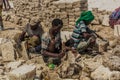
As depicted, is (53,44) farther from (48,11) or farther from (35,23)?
(48,11)

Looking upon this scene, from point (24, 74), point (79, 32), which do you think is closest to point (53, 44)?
point (79, 32)

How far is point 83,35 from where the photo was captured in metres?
6.52

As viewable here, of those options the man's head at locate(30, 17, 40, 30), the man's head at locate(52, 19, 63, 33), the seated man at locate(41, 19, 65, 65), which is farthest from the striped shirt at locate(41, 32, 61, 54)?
the man's head at locate(30, 17, 40, 30)

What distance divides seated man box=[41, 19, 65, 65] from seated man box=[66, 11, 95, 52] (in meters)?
0.48

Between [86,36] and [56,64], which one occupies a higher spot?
[86,36]

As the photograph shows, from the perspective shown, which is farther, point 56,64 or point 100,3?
point 100,3

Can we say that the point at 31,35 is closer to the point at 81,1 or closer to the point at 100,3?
the point at 81,1

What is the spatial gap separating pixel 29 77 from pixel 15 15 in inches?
284

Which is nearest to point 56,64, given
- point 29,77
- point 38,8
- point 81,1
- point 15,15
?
point 29,77

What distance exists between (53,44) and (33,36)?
1.03m

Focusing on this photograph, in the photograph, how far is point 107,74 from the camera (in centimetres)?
475

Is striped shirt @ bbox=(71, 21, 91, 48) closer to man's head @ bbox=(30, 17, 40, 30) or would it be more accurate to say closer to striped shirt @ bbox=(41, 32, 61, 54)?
striped shirt @ bbox=(41, 32, 61, 54)

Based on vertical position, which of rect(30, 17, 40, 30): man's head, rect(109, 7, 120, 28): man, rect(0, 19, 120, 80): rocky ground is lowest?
rect(0, 19, 120, 80): rocky ground

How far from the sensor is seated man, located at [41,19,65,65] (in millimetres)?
6039
